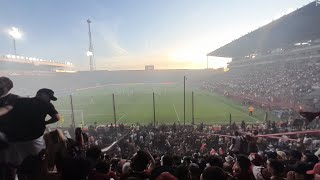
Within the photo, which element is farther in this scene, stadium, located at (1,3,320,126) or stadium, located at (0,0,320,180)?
stadium, located at (1,3,320,126)

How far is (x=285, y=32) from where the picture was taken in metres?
64.9

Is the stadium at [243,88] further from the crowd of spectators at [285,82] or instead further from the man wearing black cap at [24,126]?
the man wearing black cap at [24,126]

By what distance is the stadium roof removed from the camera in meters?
55.3

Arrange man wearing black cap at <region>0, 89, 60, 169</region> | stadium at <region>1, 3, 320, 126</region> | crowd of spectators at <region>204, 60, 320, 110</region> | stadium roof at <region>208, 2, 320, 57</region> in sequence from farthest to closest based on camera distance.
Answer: stadium roof at <region>208, 2, 320, 57</region>, crowd of spectators at <region>204, 60, 320, 110</region>, stadium at <region>1, 3, 320, 126</region>, man wearing black cap at <region>0, 89, 60, 169</region>

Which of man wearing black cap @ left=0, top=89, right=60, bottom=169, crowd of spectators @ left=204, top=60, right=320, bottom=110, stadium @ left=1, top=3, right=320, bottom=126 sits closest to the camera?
man wearing black cap @ left=0, top=89, right=60, bottom=169

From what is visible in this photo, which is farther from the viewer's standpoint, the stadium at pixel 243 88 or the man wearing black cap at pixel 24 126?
the stadium at pixel 243 88

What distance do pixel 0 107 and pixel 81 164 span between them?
180cm

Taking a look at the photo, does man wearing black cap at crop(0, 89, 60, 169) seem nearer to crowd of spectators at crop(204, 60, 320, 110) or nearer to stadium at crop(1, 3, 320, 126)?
stadium at crop(1, 3, 320, 126)

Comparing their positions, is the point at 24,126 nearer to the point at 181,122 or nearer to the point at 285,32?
the point at 181,122

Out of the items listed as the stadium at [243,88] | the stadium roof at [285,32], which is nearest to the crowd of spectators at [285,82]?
the stadium at [243,88]

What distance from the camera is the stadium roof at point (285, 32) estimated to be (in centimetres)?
5534

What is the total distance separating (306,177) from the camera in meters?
5.47

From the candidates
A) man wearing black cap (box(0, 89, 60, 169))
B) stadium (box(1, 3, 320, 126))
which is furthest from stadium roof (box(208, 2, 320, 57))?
man wearing black cap (box(0, 89, 60, 169))

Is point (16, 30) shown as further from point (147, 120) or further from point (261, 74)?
point (261, 74)
